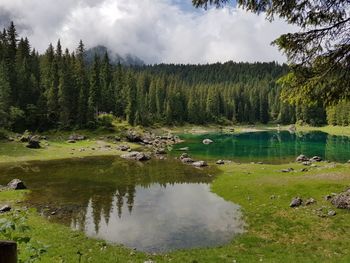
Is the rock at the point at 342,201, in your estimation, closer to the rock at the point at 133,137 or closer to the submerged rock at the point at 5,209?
the submerged rock at the point at 5,209

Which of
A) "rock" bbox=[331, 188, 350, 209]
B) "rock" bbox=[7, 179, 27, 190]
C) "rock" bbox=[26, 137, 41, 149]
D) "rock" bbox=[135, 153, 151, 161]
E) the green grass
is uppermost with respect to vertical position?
"rock" bbox=[26, 137, 41, 149]

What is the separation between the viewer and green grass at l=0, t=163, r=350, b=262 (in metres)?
24.5

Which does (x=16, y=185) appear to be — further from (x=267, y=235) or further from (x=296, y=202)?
(x=296, y=202)

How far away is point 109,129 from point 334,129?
372 feet

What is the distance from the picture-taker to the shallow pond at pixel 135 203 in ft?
99.0

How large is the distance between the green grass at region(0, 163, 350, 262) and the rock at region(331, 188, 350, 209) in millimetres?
779

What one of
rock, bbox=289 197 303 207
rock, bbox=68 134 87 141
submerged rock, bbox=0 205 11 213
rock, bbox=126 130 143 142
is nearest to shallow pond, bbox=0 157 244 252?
submerged rock, bbox=0 205 11 213

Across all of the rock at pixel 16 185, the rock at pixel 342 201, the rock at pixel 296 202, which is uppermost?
the rock at pixel 16 185

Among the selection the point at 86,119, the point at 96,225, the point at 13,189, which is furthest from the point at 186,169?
the point at 86,119

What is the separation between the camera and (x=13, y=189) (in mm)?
44344

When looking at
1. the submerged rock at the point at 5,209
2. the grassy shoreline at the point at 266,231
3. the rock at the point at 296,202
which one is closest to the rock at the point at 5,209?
the submerged rock at the point at 5,209

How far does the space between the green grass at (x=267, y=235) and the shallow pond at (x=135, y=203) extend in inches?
66.7

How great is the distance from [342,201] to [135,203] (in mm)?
21104

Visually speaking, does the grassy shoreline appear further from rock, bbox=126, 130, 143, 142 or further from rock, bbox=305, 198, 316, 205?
rock, bbox=126, 130, 143, 142
